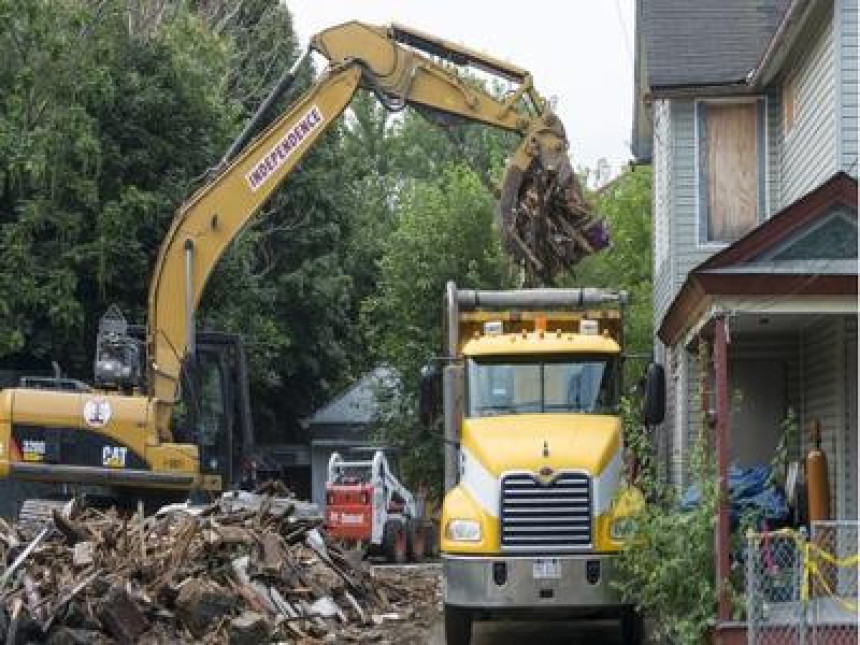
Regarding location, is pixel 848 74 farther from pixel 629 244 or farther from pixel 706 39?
pixel 629 244

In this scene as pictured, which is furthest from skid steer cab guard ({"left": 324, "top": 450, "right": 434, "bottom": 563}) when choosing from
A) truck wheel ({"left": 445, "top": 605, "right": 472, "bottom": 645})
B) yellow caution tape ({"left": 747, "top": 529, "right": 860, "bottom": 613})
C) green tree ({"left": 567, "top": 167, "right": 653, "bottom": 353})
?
yellow caution tape ({"left": 747, "top": 529, "right": 860, "bottom": 613})

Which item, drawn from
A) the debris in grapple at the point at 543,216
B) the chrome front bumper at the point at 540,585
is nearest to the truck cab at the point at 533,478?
the chrome front bumper at the point at 540,585

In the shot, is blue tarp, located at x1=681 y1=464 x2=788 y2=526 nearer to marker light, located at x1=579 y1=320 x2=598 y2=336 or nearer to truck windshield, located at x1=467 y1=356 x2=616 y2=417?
truck windshield, located at x1=467 y1=356 x2=616 y2=417

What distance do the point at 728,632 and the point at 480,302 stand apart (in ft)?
19.4

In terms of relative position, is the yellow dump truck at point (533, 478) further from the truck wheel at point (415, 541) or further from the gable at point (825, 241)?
the truck wheel at point (415, 541)

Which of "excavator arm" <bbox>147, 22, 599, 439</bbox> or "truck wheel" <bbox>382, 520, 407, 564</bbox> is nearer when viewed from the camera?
"excavator arm" <bbox>147, 22, 599, 439</bbox>

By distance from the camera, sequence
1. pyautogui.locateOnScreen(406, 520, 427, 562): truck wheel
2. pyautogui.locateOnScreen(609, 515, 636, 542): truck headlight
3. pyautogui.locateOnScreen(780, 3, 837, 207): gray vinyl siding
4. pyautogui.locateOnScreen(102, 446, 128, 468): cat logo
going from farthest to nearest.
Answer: pyautogui.locateOnScreen(406, 520, 427, 562): truck wheel, pyautogui.locateOnScreen(102, 446, 128, 468): cat logo, pyautogui.locateOnScreen(780, 3, 837, 207): gray vinyl siding, pyautogui.locateOnScreen(609, 515, 636, 542): truck headlight

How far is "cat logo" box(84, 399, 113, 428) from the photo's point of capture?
61.1ft

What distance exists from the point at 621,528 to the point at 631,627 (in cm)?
121

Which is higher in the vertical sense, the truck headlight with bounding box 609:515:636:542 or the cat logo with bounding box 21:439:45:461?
the cat logo with bounding box 21:439:45:461

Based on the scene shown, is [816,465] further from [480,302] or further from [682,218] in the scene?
[682,218]

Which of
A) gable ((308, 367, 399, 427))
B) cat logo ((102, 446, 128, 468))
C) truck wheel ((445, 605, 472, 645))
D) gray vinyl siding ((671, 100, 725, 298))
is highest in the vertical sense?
gray vinyl siding ((671, 100, 725, 298))

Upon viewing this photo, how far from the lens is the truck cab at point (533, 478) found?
12664 mm

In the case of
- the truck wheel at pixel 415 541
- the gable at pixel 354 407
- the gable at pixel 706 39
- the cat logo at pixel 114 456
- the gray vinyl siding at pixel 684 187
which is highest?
the gable at pixel 706 39
